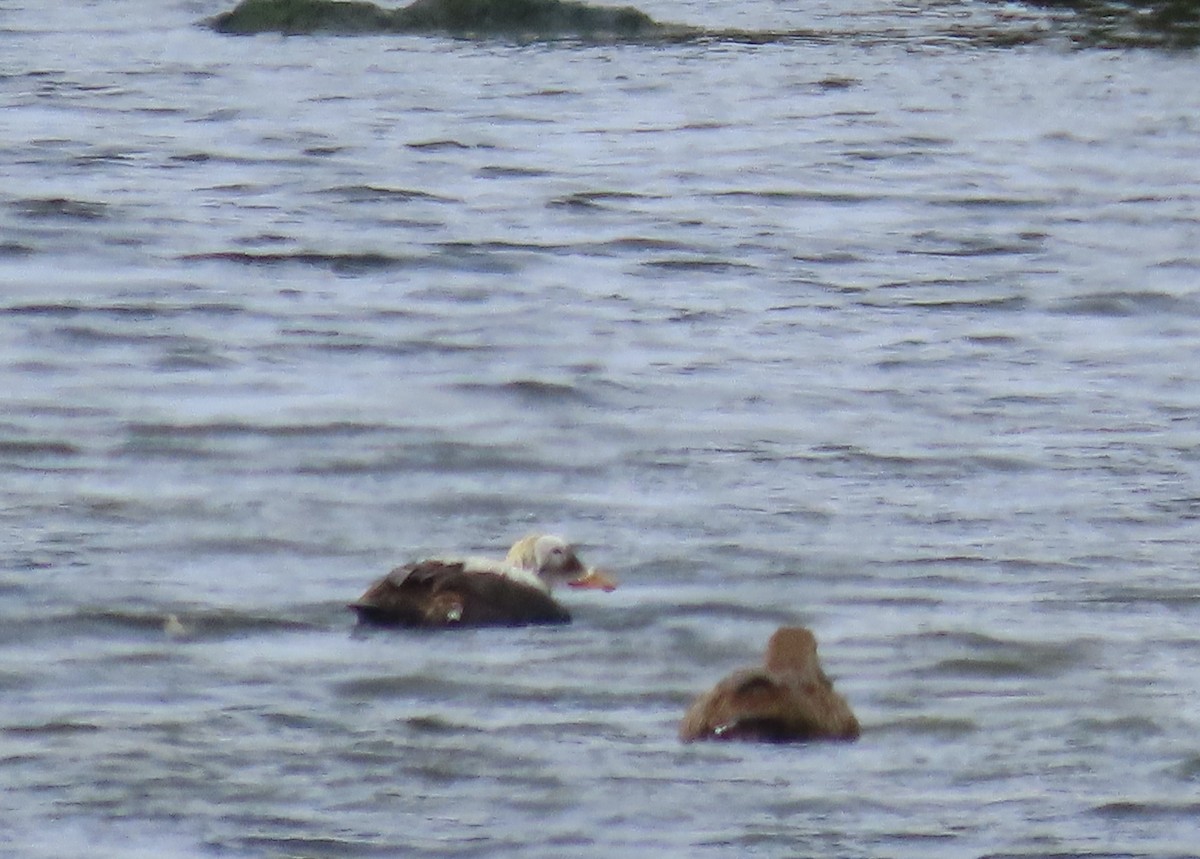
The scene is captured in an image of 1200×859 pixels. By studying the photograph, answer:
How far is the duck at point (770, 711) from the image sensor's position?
7398 mm

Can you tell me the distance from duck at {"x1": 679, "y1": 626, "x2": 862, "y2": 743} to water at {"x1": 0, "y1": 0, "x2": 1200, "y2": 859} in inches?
3.2

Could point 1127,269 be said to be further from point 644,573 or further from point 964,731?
point 964,731

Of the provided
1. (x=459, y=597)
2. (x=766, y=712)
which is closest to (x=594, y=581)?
(x=459, y=597)

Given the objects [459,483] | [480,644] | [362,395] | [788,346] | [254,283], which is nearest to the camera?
[480,644]

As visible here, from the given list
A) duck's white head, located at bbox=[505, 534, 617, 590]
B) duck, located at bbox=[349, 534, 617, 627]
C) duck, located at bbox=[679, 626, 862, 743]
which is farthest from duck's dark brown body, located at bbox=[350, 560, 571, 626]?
duck, located at bbox=[679, 626, 862, 743]

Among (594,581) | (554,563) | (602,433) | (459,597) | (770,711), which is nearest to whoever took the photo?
(770,711)

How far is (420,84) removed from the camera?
20594 mm

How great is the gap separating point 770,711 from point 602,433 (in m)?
4.37

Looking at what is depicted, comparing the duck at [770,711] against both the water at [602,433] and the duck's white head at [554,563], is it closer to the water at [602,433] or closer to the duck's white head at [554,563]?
the water at [602,433]

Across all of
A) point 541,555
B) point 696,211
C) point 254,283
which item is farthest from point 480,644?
point 696,211

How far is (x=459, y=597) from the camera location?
8.58 m

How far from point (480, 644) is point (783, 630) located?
3.38ft

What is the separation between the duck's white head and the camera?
9023 mm

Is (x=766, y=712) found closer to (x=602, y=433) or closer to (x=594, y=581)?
(x=594, y=581)
